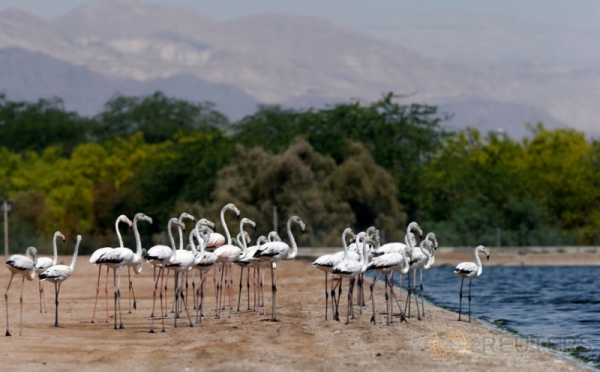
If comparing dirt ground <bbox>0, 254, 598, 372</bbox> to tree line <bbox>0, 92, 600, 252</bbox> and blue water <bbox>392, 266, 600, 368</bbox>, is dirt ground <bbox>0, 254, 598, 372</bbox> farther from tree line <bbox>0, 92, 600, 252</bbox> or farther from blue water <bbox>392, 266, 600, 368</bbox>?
tree line <bbox>0, 92, 600, 252</bbox>

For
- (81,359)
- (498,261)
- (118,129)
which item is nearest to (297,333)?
(81,359)

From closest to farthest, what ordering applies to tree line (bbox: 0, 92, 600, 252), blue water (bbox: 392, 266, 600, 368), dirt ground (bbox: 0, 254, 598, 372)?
1. dirt ground (bbox: 0, 254, 598, 372)
2. blue water (bbox: 392, 266, 600, 368)
3. tree line (bbox: 0, 92, 600, 252)

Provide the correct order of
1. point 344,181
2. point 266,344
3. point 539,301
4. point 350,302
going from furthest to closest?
point 344,181 → point 539,301 → point 350,302 → point 266,344

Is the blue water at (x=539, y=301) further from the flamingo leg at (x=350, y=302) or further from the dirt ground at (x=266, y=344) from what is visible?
the flamingo leg at (x=350, y=302)

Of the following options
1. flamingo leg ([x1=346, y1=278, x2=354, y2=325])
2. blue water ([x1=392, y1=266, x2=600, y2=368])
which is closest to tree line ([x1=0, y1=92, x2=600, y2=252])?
blue water ([x1=392, y1=266, x2=600, y2=368])

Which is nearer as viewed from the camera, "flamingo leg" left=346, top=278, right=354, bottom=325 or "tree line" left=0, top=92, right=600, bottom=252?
"flamingo leg" left=346, top=278, right=354, bottom=325

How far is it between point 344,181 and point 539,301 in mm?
24760

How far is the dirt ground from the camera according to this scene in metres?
12.7

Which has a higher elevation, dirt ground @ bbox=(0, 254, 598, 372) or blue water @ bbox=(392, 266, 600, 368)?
dirt ground @ bbox=(0, 254, 598, 372)

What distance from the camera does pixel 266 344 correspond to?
14.6m

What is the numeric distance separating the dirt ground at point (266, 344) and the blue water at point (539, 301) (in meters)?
1.07

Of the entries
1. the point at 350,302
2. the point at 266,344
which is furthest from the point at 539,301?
the point at 266,344

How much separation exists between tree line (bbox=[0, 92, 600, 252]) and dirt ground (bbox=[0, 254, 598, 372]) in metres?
27.1

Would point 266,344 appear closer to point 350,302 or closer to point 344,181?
point 350,302
